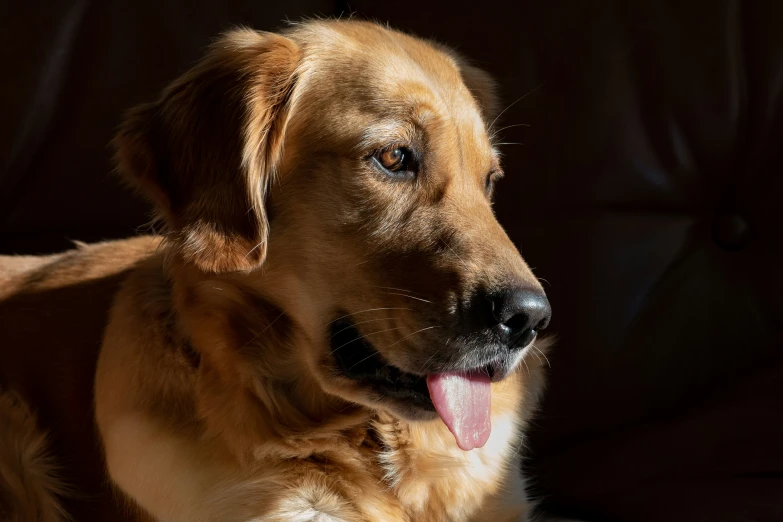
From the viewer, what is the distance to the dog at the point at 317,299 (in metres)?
1.53

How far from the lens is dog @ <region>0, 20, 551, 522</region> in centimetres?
153

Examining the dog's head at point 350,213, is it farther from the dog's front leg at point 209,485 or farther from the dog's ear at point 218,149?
the dog's front leg at point 209,485

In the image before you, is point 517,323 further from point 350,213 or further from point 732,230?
point 732,230

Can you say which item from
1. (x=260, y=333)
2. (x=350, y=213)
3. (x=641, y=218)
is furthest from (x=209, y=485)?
(x=641, y=218)

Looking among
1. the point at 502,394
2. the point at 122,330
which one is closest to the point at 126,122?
the point at 122,330

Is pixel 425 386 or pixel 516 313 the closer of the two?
pixel 516 313

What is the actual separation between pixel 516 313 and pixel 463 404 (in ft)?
0.71

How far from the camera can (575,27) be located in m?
2.22

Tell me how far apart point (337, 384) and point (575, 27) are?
118cm

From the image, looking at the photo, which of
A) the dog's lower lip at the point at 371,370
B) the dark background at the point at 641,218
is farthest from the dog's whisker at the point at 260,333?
the dark background at the point at 641,218

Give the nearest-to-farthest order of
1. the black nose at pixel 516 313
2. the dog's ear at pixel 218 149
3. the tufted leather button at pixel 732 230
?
the black nose at pixel 516 313, the dog's ear at pixel 218 149, the tufted leather button at pixel 732 230

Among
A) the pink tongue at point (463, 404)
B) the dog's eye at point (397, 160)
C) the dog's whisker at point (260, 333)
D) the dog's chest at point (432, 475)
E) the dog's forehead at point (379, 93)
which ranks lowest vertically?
the dog's chest at point (432, 475)

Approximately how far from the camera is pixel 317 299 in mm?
1604

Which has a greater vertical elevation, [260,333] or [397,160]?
[397,160]
